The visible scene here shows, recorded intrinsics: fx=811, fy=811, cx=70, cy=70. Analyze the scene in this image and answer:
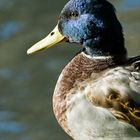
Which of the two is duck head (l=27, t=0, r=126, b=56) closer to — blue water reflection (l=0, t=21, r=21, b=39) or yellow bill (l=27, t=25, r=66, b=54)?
yellow bill (l=27, t=25, r=66, b=54)

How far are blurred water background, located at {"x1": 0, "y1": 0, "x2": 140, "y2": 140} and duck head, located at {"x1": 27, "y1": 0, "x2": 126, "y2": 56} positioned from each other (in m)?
1.14

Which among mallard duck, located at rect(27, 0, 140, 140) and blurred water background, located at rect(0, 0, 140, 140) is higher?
mallard duck, located at rect(27, 0, 140, 140)

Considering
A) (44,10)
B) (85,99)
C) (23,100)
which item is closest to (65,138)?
(23,100)

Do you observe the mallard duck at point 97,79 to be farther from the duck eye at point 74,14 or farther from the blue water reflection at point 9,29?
the blue water reflection at point 9,29

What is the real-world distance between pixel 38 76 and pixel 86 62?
1.51 meters

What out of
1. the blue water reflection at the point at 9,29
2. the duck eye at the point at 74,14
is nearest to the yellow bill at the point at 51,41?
the duck eye at the point at 74,14

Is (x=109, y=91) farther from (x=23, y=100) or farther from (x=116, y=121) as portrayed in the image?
(x=23, y=100)

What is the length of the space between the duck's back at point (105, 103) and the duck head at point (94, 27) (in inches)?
5.1

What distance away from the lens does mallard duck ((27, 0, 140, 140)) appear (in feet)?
19.4

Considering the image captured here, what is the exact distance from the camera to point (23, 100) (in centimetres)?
752

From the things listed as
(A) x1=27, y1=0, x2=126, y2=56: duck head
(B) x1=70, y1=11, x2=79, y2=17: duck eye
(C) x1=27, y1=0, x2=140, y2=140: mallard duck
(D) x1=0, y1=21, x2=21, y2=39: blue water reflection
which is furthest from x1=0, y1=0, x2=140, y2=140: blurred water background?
(B) x1=70, y1=11, x2=79, y2=17: duck eye

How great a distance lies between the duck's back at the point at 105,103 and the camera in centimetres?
590

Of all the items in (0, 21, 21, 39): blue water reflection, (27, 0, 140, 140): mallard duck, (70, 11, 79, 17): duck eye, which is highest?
(70, 11, 79, 17): duck eye

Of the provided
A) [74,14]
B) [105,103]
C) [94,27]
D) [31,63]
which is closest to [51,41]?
[74,14]
